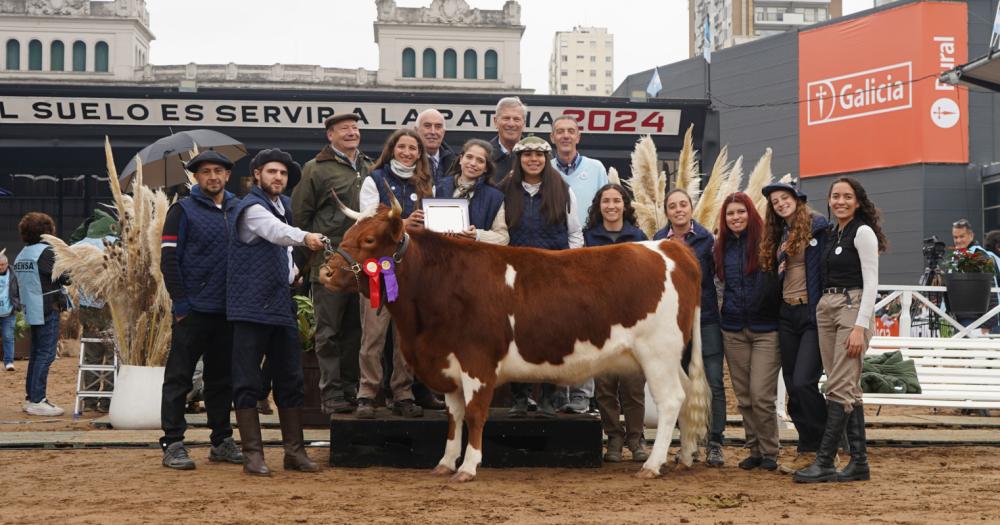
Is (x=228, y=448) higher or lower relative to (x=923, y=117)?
lower

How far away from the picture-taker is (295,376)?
6.74 m

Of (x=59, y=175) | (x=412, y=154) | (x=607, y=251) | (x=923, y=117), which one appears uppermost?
(x=923, y=117)

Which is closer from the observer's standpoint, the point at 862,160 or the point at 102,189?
the point at 102,189

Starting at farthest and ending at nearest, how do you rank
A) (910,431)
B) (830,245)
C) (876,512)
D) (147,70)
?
(147,70) → (910,431) → (830,245) → (876,512)

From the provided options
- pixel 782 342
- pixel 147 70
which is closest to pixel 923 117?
pixel 782 342

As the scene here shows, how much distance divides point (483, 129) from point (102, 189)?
37.9 ft

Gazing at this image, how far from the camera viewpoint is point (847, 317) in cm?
644

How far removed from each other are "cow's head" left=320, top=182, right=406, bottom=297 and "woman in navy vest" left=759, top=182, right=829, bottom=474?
2473 millimetres

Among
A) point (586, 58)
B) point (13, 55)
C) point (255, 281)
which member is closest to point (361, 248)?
point (255, 281)

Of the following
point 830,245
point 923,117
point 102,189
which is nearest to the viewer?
point 830,245

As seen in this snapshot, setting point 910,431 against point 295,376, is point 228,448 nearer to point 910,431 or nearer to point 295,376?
point 295,376

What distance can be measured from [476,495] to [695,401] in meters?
1.79

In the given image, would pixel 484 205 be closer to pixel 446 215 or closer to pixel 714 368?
pixel 446 215

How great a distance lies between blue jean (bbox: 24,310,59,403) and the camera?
1018 centimetres
